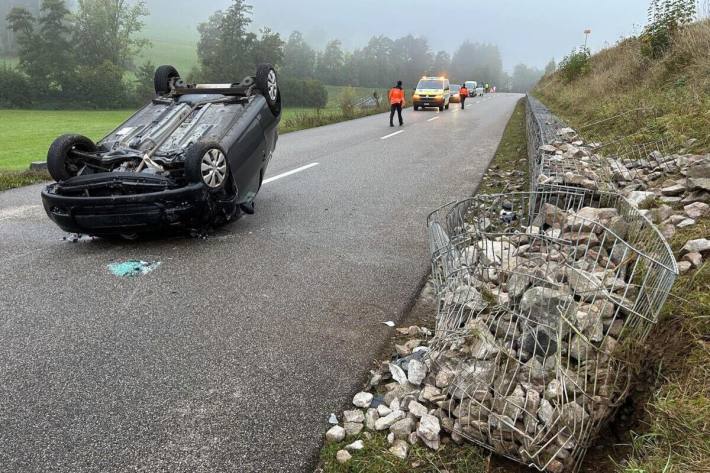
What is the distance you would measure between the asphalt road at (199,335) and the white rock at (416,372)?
0.34 m

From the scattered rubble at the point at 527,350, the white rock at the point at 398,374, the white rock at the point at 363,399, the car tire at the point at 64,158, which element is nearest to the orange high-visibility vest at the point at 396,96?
the car tire at the point at 64,158

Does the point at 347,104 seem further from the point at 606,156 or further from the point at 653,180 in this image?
the point at 653,180

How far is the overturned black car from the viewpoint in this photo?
4805 millimetres

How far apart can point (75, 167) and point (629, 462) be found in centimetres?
563

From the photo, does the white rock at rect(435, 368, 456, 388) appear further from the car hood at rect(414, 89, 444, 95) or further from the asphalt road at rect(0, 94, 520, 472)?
the car hood at rect(414, 89, 444, 95)

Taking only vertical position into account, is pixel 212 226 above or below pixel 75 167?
below

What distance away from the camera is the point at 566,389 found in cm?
220

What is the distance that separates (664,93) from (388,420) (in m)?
9.48

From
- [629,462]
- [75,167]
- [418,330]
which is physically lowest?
[418,330]

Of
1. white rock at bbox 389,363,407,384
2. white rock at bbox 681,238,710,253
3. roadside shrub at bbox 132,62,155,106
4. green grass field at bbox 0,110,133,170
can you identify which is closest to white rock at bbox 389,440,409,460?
white rock at bbox 389,363,407,384

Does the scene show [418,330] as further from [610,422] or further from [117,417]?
[117,417]

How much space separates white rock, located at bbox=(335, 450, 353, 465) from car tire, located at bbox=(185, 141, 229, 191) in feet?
11.1

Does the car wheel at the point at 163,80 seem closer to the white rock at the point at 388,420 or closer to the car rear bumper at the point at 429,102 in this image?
the white rock at the point at 388,420

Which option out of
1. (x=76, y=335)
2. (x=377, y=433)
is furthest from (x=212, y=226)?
(x=377, y=433)
